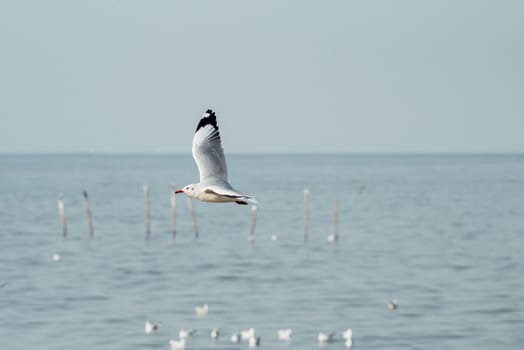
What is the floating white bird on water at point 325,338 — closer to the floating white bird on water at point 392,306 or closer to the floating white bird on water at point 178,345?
the floating white bird on water at point 178,345

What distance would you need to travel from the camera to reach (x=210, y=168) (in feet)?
43.5

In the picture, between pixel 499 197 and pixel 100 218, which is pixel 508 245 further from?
pixel 499 197

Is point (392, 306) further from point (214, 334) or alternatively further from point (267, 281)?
point (267, 281)

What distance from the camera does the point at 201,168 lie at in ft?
43.8

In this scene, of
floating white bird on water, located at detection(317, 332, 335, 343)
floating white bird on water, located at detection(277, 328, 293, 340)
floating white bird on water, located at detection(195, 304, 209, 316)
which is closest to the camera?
floating white bird on water, located at detection(317, 332, 335, 343)

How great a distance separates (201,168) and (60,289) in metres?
35.3

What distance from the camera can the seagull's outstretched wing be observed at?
43.0 feet

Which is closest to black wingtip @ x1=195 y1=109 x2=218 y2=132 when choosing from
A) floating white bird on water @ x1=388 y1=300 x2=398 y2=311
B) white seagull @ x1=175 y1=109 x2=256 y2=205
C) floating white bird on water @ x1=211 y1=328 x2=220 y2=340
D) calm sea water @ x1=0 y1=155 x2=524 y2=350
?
white seagull @ x1=175 y1=109 x2=256 y2=205

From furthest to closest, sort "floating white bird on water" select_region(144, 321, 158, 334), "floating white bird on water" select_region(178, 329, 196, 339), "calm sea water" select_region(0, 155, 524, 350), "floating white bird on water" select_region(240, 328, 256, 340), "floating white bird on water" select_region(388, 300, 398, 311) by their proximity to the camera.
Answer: "floating white bird on water" select_region(388, 300, 398, 311) < "calm sea water" select_region(0, 155, 524, 350) < "floating white bird on water" select_region(144, 321, 158, 334) < "floating white bird on water" select_region(178, 329, 196, 339) < "floating white bird on water" select_region(240, 328, 256, 340)

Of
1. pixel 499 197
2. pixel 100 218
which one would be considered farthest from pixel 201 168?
pixel 499 197

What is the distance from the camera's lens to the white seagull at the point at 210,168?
37.4 feet

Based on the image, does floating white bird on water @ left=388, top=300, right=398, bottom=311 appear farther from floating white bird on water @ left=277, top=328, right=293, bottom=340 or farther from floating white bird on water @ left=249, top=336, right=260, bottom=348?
floating white bird on water @ left=249, top=336, right=260, bottom=348

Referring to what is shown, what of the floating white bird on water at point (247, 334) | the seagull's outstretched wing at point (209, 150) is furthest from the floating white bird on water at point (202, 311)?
the seagull's outstretched wing at point (209, 150)

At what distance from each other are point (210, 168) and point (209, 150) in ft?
2.38
